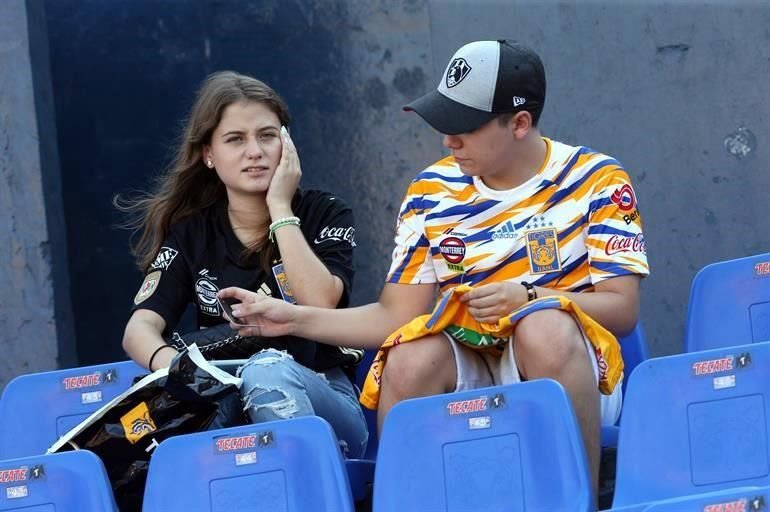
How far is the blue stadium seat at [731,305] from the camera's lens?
11.3ft

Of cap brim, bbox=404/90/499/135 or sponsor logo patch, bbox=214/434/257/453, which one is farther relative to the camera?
cap brim, bbox=404/90/499/135

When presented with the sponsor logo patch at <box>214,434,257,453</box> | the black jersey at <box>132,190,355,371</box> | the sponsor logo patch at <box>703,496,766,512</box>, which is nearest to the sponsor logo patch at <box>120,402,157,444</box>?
the sponsor logo patch at <box>214,434,257,453</box>

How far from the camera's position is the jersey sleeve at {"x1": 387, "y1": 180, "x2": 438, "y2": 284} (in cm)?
350

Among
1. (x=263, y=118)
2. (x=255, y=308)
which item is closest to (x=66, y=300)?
(x=263, y=118)

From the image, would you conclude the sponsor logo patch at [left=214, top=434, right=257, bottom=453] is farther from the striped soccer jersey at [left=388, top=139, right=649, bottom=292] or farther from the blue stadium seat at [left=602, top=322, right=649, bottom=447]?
the blue stadium seat at [left=602, top=322, right=649, bottom=447]

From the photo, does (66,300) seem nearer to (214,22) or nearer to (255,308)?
(214,22)

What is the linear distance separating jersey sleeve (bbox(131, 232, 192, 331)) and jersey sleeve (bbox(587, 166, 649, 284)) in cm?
119

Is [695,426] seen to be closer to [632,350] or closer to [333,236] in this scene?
[632,350]

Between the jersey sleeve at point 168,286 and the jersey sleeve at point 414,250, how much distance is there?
25.7 inches

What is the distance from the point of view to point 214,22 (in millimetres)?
5141

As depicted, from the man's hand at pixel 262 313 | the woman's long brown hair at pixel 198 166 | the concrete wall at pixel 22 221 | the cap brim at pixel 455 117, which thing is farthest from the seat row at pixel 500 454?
the concrete wall at pixel 22 221

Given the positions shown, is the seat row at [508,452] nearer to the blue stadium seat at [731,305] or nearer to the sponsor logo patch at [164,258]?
the blue stadium seat at [731,305]

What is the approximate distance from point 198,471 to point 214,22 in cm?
253

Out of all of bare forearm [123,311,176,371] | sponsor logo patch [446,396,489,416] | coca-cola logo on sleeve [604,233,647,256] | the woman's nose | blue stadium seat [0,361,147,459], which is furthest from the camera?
the woman's nose
